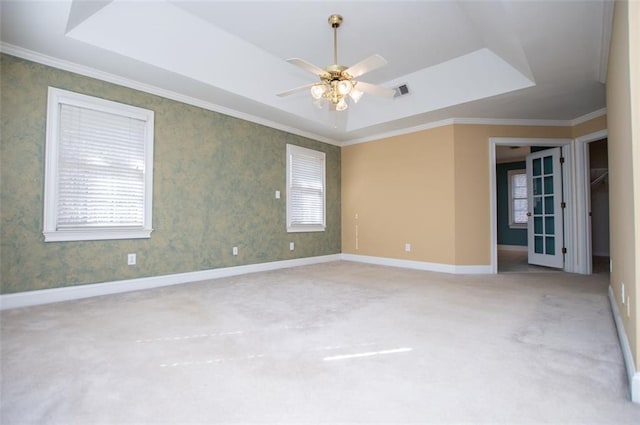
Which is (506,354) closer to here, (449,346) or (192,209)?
(449,346)

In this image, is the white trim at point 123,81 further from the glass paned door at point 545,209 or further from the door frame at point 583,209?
the door frame at point 583,209

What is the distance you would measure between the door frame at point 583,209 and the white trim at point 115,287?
15.8 ft

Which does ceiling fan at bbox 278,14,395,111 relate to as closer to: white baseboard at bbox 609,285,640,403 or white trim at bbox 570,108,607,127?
white baseboard at bbox 609,285,640,403

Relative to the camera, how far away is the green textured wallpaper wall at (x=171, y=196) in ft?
9.68

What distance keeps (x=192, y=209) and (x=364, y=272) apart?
9.07ft

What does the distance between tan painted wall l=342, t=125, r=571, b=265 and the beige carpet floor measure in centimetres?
176

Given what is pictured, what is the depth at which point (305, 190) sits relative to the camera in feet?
19.1

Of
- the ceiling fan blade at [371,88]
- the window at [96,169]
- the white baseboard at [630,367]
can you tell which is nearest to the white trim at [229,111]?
the window at [96,169]

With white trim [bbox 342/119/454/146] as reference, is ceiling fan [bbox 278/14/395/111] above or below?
below

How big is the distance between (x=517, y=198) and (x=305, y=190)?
645cm

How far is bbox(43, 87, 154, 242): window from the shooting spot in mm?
3139

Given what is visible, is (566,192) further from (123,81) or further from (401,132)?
(123,81)

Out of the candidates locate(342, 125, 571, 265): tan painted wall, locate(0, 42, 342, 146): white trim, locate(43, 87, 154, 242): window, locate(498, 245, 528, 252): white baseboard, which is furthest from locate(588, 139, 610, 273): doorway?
locate(43, 87, 154, 242): window

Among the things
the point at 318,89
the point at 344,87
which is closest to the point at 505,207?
the point at 344,87
